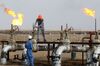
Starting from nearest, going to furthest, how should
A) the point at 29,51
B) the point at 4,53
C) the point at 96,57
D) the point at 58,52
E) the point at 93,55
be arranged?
the point at 96,57 < the point at 93,55 < the point at 29,51 < the point at 58,52 < the point at 4,53

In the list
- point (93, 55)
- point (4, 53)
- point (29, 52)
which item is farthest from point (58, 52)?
point (4, 53)

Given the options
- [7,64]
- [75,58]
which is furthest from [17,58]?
[75,58]

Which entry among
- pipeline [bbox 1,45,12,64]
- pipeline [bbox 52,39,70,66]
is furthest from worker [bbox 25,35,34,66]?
pipeline [bbox 1,45,12,64]

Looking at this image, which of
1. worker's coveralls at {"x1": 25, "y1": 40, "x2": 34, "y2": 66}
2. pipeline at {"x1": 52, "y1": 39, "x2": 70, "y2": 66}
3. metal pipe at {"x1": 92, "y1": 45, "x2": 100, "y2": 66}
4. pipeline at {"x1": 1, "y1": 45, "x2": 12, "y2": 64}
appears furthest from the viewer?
pipeline at {"x1": 1, "y1": 45, "x2": 12, "y2": 64}

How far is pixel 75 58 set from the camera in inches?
1045

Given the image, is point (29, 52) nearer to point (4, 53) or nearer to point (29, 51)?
point (29, 51)

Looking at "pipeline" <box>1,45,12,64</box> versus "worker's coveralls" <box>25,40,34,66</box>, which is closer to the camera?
"worker's coveralls" <box>25,40,34,66</box>

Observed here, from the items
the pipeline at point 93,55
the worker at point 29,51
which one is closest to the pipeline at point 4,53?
the worker at point 29,51

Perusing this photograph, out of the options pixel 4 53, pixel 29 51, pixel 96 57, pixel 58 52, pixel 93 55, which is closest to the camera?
pixel 96 57

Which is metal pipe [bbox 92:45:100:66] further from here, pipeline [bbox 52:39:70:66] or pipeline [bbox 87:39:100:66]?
pipeline [bbox 52:39:70:66]

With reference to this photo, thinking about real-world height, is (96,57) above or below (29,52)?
below

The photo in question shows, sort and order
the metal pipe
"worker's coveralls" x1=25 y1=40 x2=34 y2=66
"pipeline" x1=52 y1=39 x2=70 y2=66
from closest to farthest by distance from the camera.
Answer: the metal pipe, "worker's coveralls" x1=25 y1=40 x2=34 y2=66, "pipeline" x1=52 y1=39 x2=70 y2=66

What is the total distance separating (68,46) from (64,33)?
1013mm

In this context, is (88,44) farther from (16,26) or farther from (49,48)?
(16,26)
